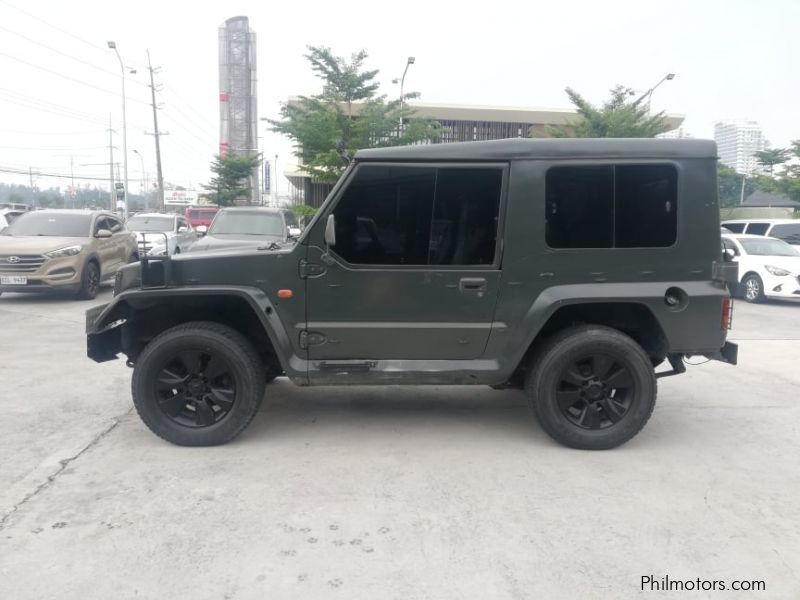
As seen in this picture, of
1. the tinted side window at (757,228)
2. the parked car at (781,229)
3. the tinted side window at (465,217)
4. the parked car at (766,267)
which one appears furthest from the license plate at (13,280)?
the tinted side window at (757,228)

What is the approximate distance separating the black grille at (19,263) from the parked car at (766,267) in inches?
500

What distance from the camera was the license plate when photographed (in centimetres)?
1076

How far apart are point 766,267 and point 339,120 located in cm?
1232

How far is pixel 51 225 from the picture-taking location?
12.0 meters

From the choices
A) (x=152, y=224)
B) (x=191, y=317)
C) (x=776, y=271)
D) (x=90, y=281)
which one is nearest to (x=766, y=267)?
(x=776, y=271)

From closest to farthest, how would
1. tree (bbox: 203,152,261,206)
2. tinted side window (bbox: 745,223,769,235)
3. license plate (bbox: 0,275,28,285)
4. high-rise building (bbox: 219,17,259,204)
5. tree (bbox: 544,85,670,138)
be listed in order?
license plate (bbox: 0,275,28,285)
tinted side window (bbox: 745,223,769,235)
tree (bbox: 544,85,670,138)
tree (bbox: 203,152,261,206)
high-rise building (bbox: 219,17,259,204)

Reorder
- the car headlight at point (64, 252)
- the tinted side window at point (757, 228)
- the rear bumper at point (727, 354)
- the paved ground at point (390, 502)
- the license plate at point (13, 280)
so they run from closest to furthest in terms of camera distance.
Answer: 1. the paved ground at point (390, 502)
2. the rear bumper at point (727, 354)
3. the license plate at point (13, 280)
4. the car headlight at point (64, 252)
5. the tinted side window at point (757, 228)

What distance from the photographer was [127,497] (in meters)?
3.71

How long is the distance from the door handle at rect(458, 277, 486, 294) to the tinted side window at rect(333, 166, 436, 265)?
0.96ft

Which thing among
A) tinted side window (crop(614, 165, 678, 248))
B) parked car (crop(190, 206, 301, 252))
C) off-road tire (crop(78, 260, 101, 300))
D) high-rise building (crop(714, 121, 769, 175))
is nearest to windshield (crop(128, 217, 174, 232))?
off-road tire (crop(78, 260, 101, 300))

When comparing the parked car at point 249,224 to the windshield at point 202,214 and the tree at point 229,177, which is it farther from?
the tree at point 229,177

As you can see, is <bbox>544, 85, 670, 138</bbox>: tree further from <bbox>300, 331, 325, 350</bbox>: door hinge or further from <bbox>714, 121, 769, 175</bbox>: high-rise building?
<bbox>714, 121, 769, 175</bbox>: high-rise building

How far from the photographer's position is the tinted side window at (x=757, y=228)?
16031mm

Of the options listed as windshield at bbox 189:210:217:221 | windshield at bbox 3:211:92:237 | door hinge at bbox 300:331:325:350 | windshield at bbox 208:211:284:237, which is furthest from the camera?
windshield at bbox 189:210:217:221
